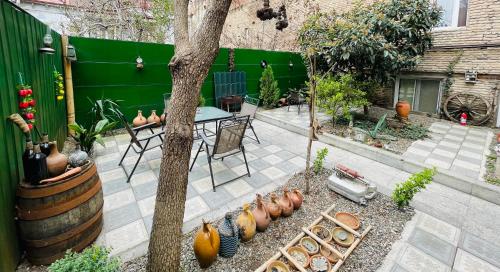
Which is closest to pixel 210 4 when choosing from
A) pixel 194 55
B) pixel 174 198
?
pixel 194 55

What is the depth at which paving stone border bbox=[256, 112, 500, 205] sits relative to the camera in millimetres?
2971

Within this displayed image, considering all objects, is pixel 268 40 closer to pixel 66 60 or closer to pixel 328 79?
pixel 328 79

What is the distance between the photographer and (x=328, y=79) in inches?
220

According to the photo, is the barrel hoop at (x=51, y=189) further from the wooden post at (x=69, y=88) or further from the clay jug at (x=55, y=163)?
the wooden post at (x=69, y=88)

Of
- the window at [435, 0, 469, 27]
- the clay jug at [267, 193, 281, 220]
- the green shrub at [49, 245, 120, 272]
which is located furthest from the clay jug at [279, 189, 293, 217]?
the window at [435, 0, 469, 27]

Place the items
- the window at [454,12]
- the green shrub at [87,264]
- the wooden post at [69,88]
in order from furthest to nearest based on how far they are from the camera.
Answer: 1. the window at [454,12]
2. the wooden post at [69,88]
3. the green shrub at [87,264]

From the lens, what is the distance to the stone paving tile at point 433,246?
2008 mm

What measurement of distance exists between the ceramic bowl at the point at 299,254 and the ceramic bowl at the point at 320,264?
51mm

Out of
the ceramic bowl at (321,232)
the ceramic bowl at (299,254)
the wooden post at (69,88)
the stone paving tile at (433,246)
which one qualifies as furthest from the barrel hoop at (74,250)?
the wooden post at (69,88)

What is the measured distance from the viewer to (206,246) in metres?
1.78

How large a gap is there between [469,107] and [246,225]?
7068 mm

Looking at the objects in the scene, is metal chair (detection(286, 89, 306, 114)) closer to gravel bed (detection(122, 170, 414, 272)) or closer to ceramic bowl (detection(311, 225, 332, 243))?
gravel bed (detection(122, 170, 414, 272))

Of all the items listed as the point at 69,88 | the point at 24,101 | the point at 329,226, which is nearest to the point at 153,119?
the point at 69,88

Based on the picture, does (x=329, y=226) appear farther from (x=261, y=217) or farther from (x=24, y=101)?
(x=24, y=101)
